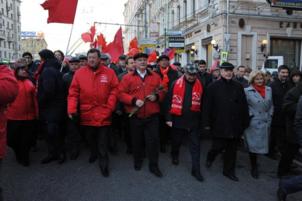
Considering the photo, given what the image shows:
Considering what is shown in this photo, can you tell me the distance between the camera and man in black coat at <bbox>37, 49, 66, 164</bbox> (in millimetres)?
5715

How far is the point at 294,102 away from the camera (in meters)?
4.61

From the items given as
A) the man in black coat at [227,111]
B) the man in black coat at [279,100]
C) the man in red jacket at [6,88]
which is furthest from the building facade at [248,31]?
the man in red jacket at [6,88]

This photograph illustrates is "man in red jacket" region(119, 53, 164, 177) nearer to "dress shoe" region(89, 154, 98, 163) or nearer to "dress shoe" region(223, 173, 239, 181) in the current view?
"dress shoe" region(89, 154, 98, 163)

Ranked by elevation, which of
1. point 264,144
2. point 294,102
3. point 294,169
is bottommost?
point 294,169

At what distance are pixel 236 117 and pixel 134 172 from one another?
191cm

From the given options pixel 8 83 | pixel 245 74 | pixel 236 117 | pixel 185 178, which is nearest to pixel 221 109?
pixel 236 117

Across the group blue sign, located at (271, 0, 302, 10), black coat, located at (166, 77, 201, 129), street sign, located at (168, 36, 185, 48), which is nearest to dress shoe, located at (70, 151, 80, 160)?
black coat, located at (166, 77, 201, 129)

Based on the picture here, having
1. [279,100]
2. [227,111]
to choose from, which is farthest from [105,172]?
[279,100]

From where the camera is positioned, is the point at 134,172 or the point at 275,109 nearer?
the point at 134,172

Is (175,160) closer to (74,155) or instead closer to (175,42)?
(74,155)

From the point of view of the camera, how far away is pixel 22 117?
5730 mm

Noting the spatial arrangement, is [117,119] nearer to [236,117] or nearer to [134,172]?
[134,172]

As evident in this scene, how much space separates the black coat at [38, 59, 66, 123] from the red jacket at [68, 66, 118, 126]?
24.5 inches

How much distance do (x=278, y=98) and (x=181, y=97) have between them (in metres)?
2.14
